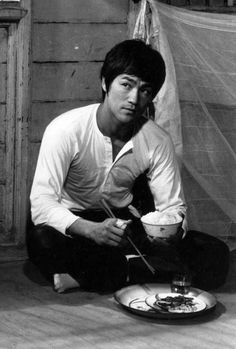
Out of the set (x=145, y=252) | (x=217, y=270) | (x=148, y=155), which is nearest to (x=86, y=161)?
(x=148, y=155)

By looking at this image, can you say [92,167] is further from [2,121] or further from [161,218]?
[2,121]

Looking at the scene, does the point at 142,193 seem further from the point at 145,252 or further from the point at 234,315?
the point at 234,315

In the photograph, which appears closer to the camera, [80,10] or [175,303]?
[175,303]

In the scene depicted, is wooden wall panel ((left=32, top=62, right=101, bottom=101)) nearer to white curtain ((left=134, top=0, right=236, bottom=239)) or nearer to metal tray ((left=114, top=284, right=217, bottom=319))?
white curtain ((left=134, top=0, right=236, bottom=239))

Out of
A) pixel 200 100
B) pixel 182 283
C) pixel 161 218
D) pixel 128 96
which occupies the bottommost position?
pixel 182 283

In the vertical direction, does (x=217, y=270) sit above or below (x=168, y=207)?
below

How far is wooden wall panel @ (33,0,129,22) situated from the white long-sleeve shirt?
928mm

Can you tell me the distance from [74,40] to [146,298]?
6.29 ft

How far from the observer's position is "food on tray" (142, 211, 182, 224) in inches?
163

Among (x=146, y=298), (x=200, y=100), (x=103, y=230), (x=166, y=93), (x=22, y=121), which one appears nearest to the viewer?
(x=103, y=230)

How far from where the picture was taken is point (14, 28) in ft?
16.5

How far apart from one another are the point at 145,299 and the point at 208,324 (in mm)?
376

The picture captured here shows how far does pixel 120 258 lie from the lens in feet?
14.4

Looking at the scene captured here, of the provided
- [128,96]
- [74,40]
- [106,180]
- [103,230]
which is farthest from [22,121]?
[103,230]
